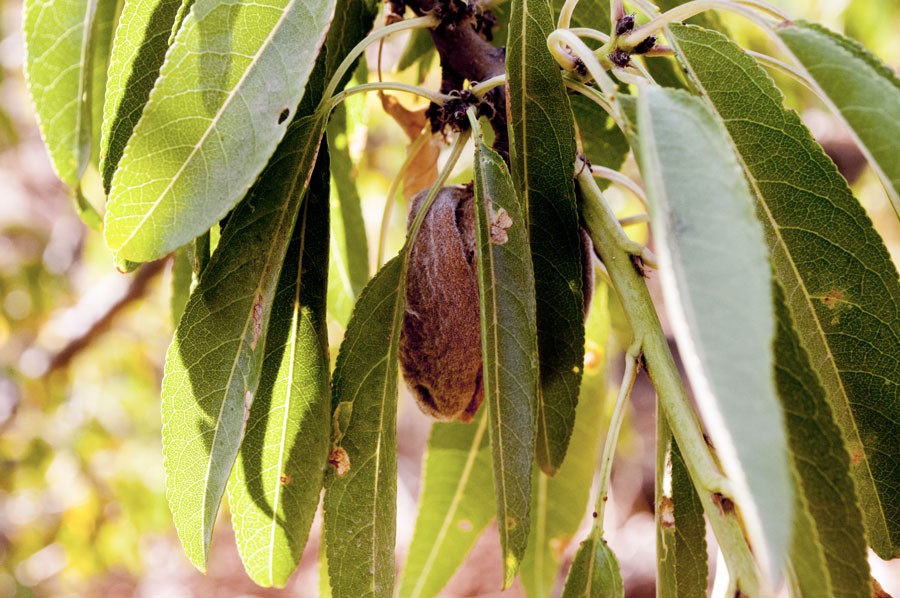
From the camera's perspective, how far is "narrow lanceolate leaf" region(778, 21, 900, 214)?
64 cm

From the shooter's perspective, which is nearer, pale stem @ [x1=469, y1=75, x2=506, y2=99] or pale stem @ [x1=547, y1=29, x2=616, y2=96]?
pale stem @ [x1=547, y1=29, x2=616, y2=96]

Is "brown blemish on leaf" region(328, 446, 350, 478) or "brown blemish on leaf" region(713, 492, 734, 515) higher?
"brown blemish on leaf" region(713, 492, 734, 515)

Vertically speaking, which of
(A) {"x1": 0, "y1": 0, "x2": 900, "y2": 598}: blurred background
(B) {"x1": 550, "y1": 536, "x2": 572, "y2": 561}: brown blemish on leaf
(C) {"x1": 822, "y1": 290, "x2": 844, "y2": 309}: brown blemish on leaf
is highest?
(C) {"x1": 822, "y1": 290, "x2": 844, "y2": 309}: brown blemish on leaf

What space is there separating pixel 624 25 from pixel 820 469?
45 cm

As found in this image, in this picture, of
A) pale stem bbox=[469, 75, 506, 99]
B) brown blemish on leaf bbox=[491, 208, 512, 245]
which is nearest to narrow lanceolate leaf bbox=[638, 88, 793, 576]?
brown blemish on leaf bbox=[491, 208, 512, 245]

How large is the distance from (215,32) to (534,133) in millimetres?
323

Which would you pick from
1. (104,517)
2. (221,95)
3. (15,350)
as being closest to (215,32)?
(221,95)

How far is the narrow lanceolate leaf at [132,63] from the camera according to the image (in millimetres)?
844

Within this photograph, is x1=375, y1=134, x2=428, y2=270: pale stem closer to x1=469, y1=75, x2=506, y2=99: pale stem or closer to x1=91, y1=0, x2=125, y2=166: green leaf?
x1=469, y1=75, x2=506, y2=99: pale stem

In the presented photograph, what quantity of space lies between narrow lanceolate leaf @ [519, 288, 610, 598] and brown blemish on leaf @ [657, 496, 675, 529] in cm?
53

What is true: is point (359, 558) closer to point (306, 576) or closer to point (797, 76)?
point (797, 76)

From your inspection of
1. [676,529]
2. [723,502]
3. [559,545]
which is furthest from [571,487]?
[723,502]

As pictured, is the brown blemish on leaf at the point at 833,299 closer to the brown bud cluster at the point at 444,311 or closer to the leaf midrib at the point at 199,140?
the brown bud cluster at the point at 444,311

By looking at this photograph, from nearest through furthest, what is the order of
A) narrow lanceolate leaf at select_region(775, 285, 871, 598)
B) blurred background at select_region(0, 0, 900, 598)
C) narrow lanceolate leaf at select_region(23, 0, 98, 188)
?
narrow lanceolate leaf at select_region(775, 285, 871, 598)
narrow lanceolate leaf at select_region(23, 0, 98, 188)
blurred background at select_region(0, 0, 900, 598)
